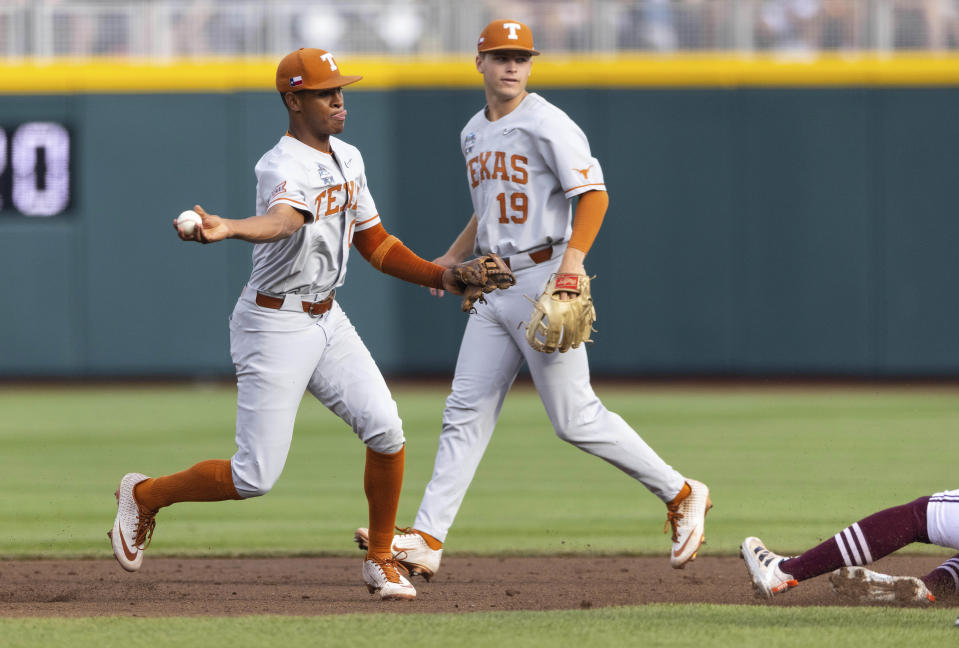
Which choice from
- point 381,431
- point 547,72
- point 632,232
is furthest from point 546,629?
point 547,72

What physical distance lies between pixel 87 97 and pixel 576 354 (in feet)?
38.1

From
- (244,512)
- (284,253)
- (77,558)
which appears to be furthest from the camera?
(244,512)

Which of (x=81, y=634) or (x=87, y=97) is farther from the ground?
(x=87, y=97)

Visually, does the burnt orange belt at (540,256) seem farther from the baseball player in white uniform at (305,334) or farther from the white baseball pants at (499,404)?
the baseball player in white uniform at (305,334)

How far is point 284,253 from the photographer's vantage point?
4902mm

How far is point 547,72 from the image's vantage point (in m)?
15.6

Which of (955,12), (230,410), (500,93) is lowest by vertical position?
(230,410)

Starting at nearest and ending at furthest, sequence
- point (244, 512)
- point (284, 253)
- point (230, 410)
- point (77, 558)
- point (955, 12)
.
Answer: point (284, 253)
point (77, 558)
point (244, 512)
point (230, 410)
point (955, 12)

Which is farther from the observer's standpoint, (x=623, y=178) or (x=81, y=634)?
(x=623, y=178)

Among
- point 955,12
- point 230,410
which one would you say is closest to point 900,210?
point 955,12

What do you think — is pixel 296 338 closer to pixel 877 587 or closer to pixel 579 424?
pixel 579 424

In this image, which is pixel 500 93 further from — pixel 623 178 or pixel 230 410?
pixel 623 178

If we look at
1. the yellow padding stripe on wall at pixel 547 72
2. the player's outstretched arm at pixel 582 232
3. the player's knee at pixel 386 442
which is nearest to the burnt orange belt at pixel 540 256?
the player's outstretched arm at pixel 582 232

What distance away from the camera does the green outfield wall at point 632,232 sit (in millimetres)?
15328
